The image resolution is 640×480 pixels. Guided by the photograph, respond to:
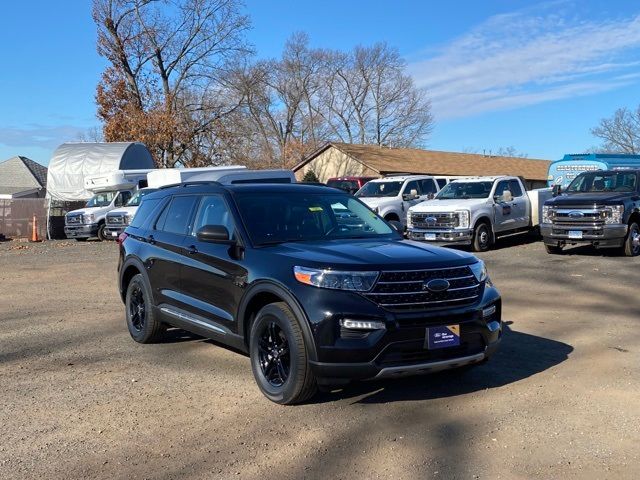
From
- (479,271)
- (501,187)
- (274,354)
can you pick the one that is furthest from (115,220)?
(479,271)

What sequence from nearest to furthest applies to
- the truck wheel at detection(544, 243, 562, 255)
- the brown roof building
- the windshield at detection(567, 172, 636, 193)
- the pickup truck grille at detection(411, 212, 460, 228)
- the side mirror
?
the side mirror
the windshield at detection(567, 172, 636, 193)
the truck wheel at detection(544, 243, 562, 255)
the pickup truck grille at detection(411, 212, 460, 228)
the brown roof building

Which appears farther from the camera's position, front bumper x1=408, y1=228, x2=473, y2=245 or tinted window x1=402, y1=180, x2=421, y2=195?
tinted window x1=402, y1=180, x2=421, y2=195

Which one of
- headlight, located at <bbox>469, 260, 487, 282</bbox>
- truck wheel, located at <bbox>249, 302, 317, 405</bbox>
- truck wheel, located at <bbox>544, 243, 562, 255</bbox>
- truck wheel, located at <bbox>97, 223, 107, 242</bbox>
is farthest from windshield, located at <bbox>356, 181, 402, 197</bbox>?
truck wheel, located at <bbox>249, 302, 317, 405</bbox>

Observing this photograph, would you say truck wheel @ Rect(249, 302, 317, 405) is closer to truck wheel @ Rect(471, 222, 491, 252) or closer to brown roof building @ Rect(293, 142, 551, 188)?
truck wheel @ Rect(471, 222, 491, 252)

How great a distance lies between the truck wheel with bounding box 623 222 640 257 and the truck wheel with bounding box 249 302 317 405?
11.9 meters

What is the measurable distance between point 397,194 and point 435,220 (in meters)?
3.12

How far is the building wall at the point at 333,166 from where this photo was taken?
44666mm

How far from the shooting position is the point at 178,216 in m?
6.76

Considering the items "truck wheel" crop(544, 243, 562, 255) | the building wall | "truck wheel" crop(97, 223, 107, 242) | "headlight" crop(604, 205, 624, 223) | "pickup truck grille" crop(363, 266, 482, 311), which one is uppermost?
the building wall

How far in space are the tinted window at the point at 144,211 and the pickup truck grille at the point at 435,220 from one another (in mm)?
10297

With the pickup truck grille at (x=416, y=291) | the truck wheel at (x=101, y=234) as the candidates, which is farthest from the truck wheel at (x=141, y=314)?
the truck wheel at (x=101, y=234)

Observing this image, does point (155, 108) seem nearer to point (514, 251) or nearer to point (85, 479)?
point (514, 251)

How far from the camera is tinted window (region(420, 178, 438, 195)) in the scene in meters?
20.6

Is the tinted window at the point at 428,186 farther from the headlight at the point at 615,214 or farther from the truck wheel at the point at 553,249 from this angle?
the headlight at the point at 615,214
